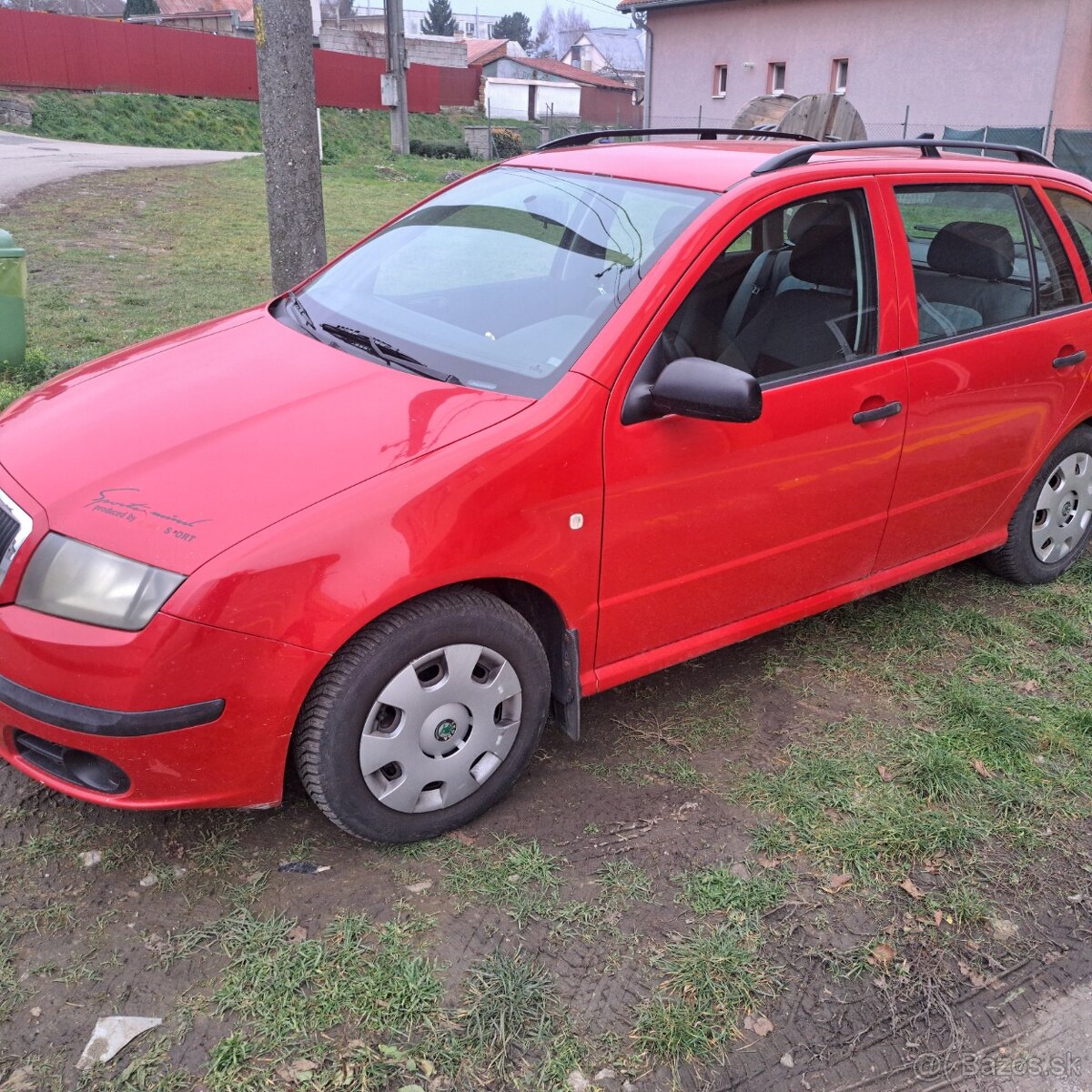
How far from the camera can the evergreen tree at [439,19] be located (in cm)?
10488

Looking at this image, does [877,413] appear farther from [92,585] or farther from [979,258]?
[92,585]

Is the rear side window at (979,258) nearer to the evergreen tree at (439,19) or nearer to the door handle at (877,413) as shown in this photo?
the door handle at (877,413)

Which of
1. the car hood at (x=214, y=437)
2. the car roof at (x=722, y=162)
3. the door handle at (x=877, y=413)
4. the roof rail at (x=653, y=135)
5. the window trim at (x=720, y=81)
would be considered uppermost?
the window trim at (x=720, y=81)

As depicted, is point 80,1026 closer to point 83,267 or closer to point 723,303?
point 723,303

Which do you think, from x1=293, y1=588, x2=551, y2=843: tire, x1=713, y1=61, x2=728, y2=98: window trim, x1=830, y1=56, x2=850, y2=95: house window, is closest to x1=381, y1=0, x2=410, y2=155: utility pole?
x1=713, y1=61, x2=728, y2=98: window trim

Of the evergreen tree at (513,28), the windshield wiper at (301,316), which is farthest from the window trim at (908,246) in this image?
the evergreen tree at (513,28)

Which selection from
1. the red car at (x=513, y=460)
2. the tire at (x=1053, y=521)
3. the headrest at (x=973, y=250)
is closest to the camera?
the red car at (x=513, y=460)

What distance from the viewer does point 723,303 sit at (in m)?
3.20

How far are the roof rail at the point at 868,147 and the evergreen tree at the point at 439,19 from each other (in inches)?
4382

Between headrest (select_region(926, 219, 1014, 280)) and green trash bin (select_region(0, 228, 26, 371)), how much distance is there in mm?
5340

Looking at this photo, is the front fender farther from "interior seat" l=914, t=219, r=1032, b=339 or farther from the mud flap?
"interior seat" l=914, t=219, r=1032, b=339

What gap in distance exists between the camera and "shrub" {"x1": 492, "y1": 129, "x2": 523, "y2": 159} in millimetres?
34594

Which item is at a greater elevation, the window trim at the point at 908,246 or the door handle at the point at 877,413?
the window trim at the point at 908,246

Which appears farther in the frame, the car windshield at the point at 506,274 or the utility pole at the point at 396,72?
the utility pole at the point at 396,72
